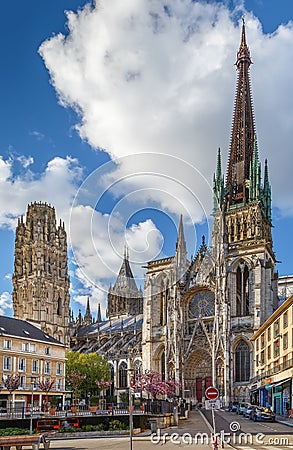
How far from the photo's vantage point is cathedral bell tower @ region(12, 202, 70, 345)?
131500 millimetres

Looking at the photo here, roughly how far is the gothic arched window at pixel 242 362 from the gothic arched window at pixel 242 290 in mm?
4819

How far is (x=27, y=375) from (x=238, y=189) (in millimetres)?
50249

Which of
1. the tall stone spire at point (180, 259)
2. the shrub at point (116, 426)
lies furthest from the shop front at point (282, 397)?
the tall stone spire at point (180, 259)

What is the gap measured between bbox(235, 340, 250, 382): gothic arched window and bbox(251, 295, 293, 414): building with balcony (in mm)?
5211

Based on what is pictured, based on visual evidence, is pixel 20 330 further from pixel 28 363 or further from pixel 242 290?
pixel 242 290

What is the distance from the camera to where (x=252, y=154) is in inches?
4055

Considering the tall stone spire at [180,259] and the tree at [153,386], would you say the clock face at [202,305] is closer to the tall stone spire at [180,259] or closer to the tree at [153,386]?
the tall stone spire at [180,259]

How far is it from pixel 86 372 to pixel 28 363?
33017 mm

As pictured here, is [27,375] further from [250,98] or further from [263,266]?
[250,98]

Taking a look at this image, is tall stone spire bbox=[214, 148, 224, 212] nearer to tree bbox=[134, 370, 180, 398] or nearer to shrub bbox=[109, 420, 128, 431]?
tree bbox=[134, 370, 180, 398]

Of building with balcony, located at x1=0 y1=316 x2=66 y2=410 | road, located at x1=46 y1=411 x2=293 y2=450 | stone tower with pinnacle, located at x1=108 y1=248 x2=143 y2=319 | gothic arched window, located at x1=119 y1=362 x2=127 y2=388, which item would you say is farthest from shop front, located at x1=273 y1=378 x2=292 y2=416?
stone tower with pinnacle, located at x1=108 y1=248 x2=143 y2=319

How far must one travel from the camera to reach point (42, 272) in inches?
5271

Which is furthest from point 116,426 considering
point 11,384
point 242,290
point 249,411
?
point 242,290

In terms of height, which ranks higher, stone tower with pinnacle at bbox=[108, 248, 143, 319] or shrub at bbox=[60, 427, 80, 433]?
stone tower with pinnacle at bbox=[108, 248, 143, 319]
